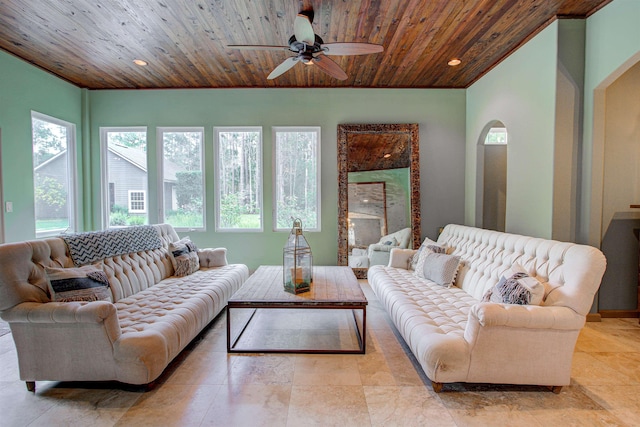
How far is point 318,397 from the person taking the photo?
1998mm

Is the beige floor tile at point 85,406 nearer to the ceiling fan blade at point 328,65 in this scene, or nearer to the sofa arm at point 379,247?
the ceiling fan blade at point 328,65

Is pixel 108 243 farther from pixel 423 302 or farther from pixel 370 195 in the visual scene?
pixel 370 195

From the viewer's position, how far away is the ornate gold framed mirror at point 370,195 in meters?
4.87

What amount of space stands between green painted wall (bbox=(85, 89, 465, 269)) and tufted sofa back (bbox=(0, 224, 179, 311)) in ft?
6.17

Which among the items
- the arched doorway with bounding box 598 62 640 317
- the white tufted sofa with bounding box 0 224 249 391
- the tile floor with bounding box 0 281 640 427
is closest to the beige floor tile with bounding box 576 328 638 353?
the tile floor with bounding box 0 281 640 427

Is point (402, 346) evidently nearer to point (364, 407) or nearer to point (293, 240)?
point (364, 407)

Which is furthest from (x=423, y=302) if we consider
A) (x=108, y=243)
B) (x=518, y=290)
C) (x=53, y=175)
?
(x=53, y=175)

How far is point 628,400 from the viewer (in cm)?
199

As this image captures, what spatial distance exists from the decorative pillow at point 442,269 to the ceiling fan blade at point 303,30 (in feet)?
7.92

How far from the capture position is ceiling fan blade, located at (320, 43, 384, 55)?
8.66ft

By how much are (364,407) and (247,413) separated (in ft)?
2.29

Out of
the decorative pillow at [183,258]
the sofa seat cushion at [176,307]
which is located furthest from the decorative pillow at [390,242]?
the decorative pillow at [183,258]

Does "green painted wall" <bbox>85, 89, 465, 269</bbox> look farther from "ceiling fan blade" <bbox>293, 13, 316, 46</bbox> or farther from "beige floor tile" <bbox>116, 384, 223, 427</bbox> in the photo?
"beige floor tile" <bbox>116, 384, 223, 427</bbox>

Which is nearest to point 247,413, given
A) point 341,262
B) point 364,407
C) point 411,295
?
point 364,407
